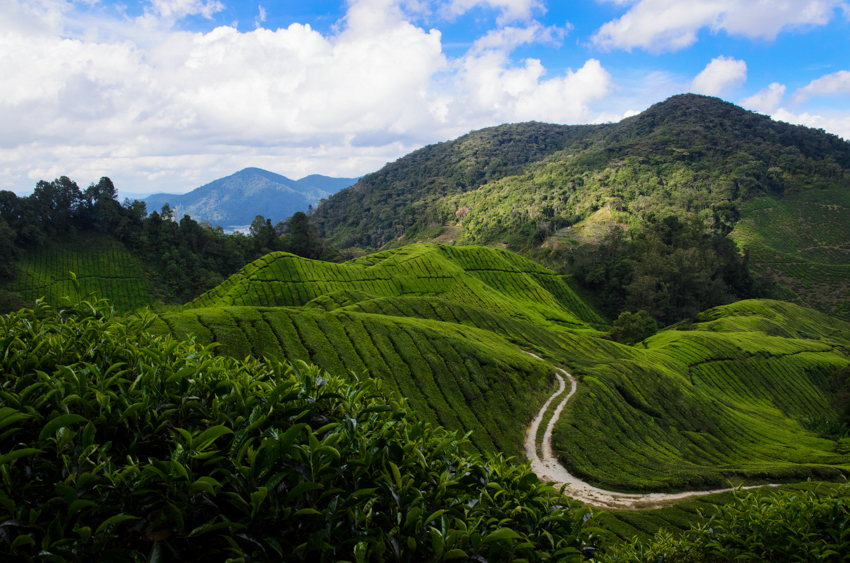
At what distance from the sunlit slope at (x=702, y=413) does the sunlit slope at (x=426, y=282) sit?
50.6 feet

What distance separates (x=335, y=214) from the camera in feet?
640

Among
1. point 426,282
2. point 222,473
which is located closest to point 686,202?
point 426,282

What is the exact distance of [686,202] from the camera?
11481cm

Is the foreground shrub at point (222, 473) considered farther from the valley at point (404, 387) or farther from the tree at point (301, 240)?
the tree at point (301, 240)

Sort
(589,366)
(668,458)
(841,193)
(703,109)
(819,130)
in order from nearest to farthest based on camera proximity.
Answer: (668,458), (589,366), (841,193), (819,130), (703,109)

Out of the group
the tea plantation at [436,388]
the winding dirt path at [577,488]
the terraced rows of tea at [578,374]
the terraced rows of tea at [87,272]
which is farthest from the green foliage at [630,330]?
the terraced rows of tea at [87,272]

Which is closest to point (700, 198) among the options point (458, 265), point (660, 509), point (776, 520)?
point (458, 265)

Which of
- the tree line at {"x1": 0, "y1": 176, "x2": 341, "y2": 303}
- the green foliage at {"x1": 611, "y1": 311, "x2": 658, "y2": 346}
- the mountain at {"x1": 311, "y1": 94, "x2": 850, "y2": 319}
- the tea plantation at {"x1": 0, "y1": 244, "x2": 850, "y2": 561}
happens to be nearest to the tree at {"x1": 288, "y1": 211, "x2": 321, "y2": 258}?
the tree line at {"x1": 0, "y1": 176, "x2": 341, "y2": 303}

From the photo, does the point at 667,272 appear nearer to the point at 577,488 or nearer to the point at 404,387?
the point at 577,488

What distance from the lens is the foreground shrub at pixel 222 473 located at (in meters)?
2.98

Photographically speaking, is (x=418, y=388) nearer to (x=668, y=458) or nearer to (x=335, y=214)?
(x=668, y=458)

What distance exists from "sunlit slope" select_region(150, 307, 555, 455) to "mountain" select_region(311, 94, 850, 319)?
6463cm

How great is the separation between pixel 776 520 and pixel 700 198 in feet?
450

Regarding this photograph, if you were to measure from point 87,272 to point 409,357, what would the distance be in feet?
239
